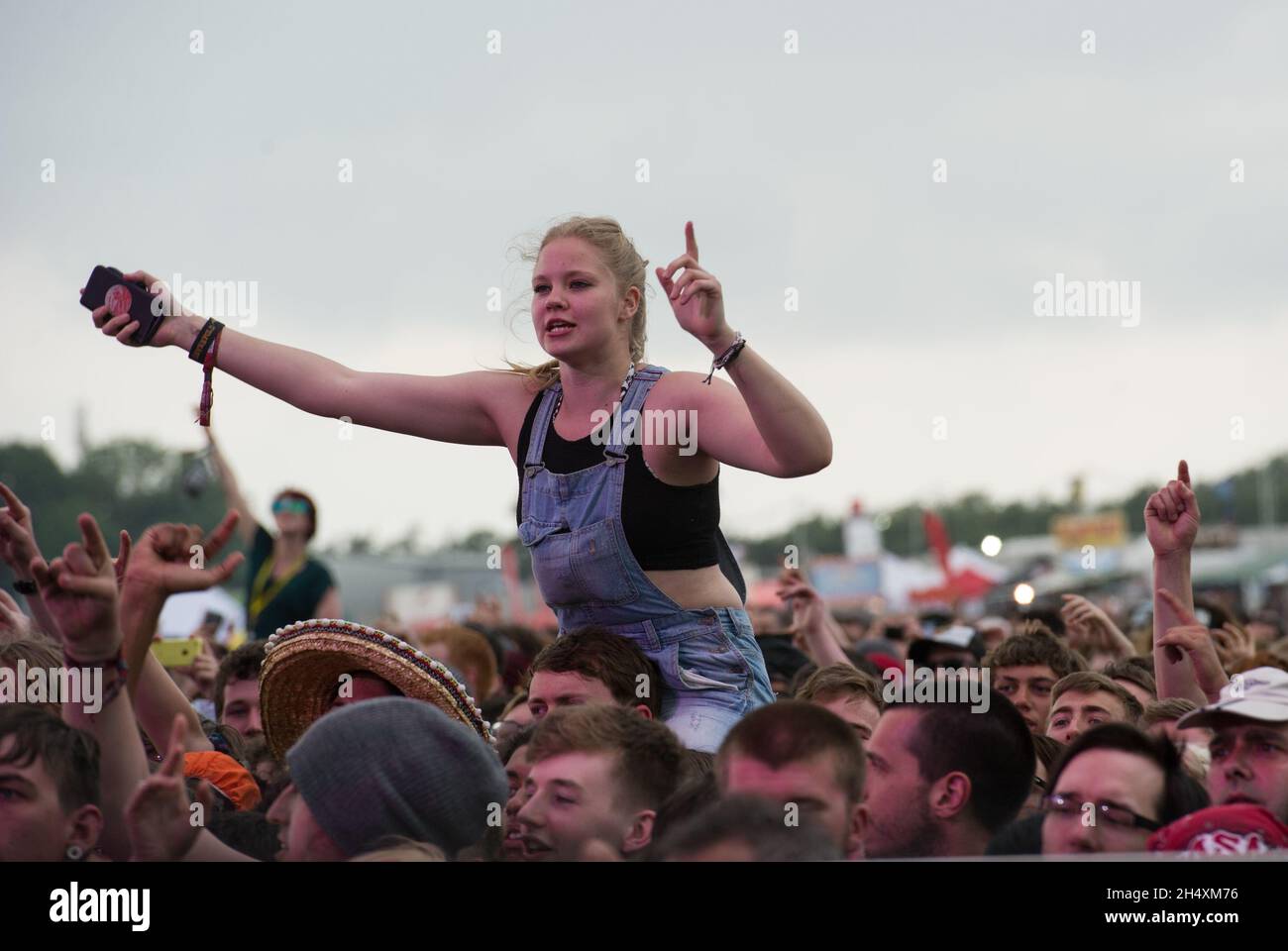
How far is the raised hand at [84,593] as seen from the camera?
258cm

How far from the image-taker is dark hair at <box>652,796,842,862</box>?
245 centimetres

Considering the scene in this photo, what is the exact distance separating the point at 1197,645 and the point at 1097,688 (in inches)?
18.0

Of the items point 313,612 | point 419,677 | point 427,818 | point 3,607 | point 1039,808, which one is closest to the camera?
point 427,818

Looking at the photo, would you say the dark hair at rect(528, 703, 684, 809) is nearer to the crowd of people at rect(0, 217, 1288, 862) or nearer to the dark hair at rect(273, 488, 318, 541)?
the crowd of people at rect(0, 217, 1288, 862)

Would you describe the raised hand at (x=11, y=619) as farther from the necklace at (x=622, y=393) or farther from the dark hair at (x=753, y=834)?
the dark hair at (x=753, y=834)

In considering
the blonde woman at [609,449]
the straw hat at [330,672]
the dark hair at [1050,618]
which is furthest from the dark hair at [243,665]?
the dark hair at [1050,618]

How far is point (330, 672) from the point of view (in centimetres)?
391

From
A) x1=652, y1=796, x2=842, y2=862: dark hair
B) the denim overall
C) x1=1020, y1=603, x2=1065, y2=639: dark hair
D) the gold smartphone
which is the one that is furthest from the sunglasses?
the gold smartphone

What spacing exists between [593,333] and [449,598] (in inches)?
1172

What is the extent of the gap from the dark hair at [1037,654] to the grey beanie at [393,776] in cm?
305

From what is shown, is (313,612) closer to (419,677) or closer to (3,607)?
(3,607)
